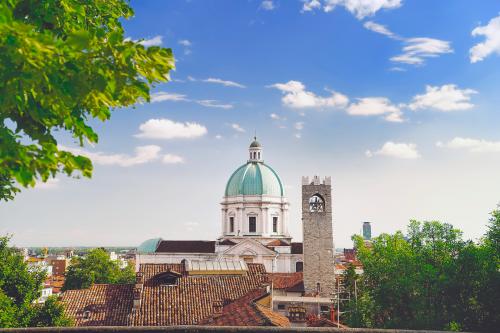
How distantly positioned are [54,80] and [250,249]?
53.5 meters

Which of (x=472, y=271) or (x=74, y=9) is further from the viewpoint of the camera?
(x=472, y=271)

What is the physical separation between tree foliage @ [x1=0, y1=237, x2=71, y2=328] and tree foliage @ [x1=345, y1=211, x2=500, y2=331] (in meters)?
19.3

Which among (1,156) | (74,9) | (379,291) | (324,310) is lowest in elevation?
(324,310)

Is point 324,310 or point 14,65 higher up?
point 14,65

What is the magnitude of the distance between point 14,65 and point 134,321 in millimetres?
18701

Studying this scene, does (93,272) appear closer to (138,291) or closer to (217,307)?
(138,291)

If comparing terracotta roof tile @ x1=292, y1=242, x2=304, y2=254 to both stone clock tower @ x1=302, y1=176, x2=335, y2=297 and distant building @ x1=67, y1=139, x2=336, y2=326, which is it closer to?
distant building @ x1=67, y1=139, x2=336, y2=326

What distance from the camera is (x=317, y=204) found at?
44.6 m

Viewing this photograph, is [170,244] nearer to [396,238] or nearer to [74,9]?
[396,238]

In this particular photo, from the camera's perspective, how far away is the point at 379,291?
95.8 feet

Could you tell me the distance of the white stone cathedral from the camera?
2248 inches

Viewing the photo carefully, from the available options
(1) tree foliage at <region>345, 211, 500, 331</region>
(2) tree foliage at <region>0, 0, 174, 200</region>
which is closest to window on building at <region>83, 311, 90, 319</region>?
(1) tree foliage at <region>345, 211, 500, 331</region>

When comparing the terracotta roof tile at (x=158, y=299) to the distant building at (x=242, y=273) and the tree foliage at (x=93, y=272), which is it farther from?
the tree foliage at (x=93, y=272)

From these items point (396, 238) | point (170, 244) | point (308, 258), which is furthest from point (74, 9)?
point (170, 244)
